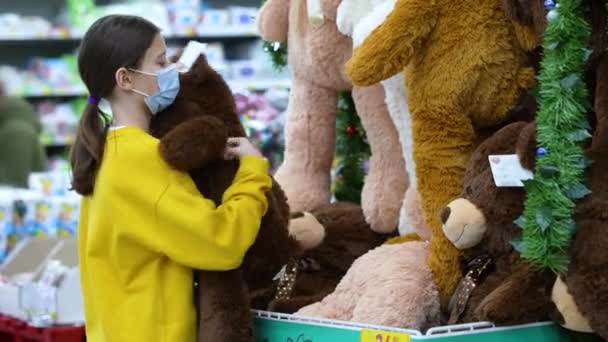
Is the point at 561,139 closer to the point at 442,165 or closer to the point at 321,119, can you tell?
the point at 442,165

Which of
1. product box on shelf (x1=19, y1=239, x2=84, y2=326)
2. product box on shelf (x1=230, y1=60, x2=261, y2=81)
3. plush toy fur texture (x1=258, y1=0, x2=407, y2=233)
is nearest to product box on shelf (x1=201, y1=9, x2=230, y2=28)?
product box on shelf (x1=230, y1=60, x2=261, y2=81)

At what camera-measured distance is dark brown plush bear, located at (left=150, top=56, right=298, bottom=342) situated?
1896mm

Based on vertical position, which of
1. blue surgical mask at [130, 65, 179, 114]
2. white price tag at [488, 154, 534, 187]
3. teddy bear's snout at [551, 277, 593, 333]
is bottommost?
teddy bear's snout at [551, 277, 593, 333]

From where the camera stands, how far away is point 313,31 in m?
2.39

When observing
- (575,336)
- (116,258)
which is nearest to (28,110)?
(116,258)

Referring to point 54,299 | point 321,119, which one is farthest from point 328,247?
point 54,299

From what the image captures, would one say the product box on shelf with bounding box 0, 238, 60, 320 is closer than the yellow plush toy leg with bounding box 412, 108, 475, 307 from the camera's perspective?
No

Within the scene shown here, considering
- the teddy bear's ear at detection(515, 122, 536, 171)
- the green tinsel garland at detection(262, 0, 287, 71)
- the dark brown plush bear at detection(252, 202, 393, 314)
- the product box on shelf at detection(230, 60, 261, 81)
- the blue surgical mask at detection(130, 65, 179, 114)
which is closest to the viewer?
the teddy bear's ear at detection(515, 122, 536, 171)

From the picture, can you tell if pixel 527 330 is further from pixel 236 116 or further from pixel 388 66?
pixel 236 116

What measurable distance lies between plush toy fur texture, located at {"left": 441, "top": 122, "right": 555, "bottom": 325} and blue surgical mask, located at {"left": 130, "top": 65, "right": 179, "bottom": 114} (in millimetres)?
541

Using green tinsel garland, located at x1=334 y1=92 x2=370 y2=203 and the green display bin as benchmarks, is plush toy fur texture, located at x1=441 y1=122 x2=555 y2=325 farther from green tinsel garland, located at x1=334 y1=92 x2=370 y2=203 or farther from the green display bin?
green tinsel garland, located at x1=334 y1=92 x2=370 y2=203

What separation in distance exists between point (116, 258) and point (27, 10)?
4.78 metres

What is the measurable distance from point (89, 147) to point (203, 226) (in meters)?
0.27

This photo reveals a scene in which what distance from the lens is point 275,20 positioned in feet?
8.28
